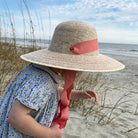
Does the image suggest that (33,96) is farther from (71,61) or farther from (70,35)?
(70,35)

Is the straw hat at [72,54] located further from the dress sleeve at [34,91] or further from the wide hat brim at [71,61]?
the dress sleeve at [34,91]

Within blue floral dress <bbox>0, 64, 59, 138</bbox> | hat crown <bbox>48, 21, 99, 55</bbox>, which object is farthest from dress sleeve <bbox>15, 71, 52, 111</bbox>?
hat crown <bbox>48, 21, 99, 55</bbox>

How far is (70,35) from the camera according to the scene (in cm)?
104

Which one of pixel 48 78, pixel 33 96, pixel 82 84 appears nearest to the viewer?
pixel 33 96

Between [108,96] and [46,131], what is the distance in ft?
7.51

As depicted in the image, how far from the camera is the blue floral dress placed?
909 mm

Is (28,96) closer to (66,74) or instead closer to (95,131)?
(66,74)

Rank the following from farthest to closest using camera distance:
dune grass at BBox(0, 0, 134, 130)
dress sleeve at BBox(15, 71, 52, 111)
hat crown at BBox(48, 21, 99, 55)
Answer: dune grass at BBox(0, 0, 134, 130) < hat crown at BBox(48, 21, 99, 55) < dress sleeve at BBox(15, 71, 52, 111)

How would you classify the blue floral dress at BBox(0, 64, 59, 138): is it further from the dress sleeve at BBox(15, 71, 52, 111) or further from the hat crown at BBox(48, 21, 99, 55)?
the hat crown at BBox(48, 21, 99, 55)

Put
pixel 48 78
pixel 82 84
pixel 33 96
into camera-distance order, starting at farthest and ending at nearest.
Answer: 1. pixel 82 84
2. pixel 48 78
3. pixel 33 96

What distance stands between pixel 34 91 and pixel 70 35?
41 cm

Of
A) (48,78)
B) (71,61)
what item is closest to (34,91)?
(48,78)

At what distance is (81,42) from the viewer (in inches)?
40.6

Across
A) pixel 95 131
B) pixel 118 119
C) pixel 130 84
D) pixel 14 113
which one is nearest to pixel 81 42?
pixel 14 113
